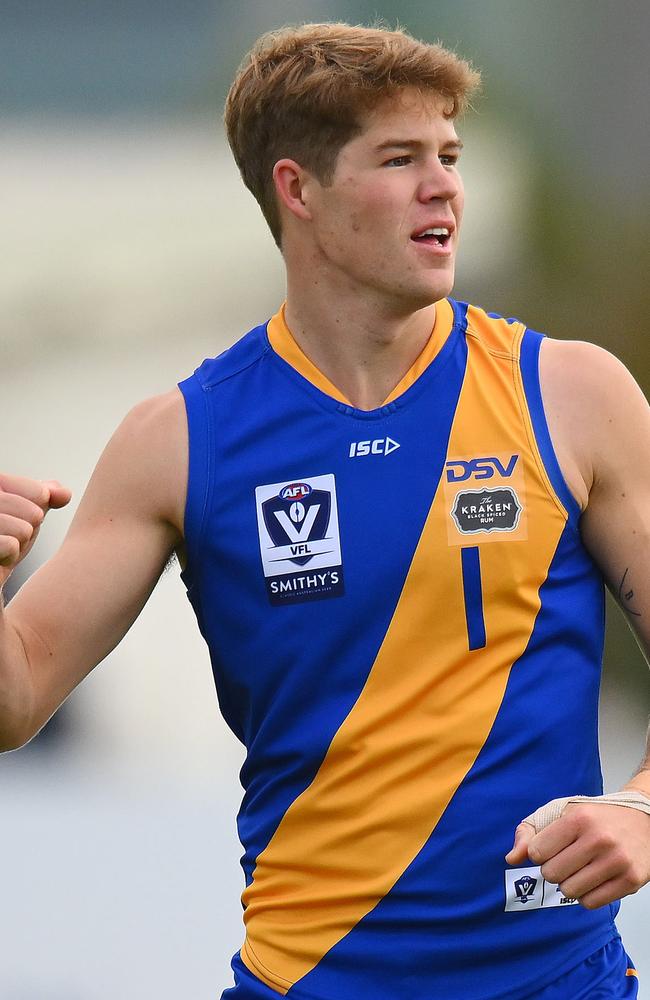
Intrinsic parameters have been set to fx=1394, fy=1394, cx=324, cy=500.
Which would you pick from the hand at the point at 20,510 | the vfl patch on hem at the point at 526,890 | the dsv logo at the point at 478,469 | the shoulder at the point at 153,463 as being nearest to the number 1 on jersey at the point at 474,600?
the dsv logo at the point at 478,469

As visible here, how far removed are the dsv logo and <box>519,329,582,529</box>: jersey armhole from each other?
51 millimetres

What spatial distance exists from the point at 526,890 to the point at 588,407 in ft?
2.53

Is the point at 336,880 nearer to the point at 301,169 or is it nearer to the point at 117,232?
the point at 301,169

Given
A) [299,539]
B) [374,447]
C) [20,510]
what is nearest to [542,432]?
[374,447]

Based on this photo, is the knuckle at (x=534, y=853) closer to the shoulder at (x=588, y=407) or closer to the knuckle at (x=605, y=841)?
the knuckle at (x=605, y=841)

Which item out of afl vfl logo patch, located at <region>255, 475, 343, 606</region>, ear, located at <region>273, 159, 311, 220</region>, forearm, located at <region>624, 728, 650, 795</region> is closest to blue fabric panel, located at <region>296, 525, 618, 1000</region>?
forearm, located at <region>624, 728, 650, 795</region>

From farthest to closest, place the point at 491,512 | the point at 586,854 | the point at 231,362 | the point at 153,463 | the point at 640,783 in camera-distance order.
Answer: the point at 231,362, the point at 153,463, the point at 491,512, the point at 640,783, the point at 586,854

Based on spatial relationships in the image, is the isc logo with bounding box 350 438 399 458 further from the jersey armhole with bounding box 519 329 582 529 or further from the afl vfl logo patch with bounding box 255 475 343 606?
the jersey armhole with bounding box 519 329 582 529

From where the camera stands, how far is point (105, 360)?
26.6 ft

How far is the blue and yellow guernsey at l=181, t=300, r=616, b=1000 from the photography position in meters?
2.18

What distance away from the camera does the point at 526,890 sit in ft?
7.14

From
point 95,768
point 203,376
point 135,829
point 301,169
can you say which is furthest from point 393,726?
point 95,768

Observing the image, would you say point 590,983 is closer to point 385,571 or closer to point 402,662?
point 402,662

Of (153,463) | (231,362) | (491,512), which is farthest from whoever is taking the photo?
(231,362)
